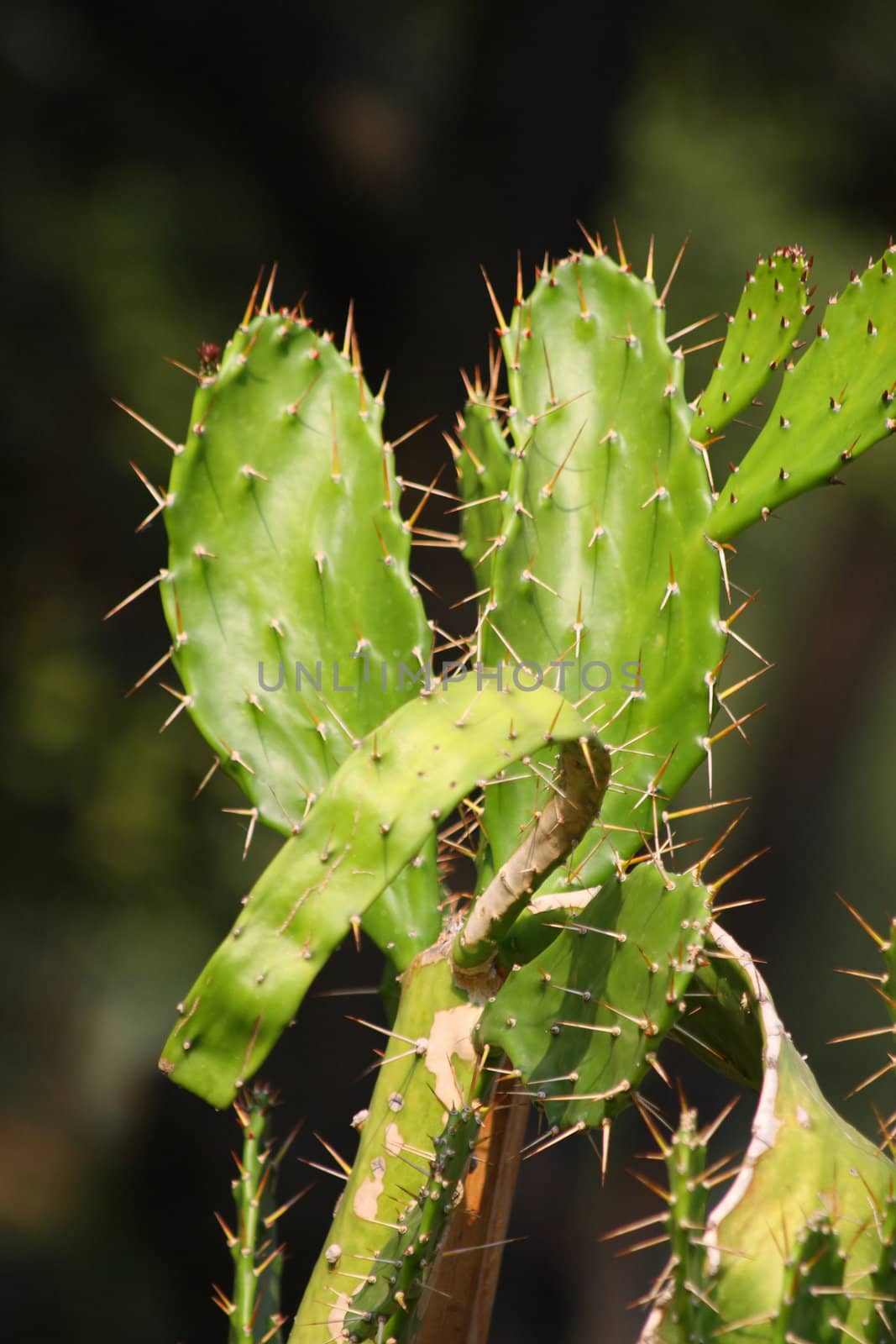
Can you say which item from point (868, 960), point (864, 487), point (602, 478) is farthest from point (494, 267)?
point (868, 960)

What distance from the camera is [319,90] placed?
2854 millimetres

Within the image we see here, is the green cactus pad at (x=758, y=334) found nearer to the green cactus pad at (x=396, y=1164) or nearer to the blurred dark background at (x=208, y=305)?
the green cactus pad at (x=396, y=1164)

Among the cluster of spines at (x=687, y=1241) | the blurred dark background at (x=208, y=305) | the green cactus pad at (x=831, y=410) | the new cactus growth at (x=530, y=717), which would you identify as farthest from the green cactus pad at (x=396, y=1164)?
the blurred dark background at (x=208, y=305)

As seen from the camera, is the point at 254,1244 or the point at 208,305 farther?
the point at 208,305

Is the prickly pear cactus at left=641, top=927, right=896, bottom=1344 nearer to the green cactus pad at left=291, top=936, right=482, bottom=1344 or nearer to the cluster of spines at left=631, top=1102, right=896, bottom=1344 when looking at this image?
the cluster of spines at left=631, top=1102, right=896, bottom=1344

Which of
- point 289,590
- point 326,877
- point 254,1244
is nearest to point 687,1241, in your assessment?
point 326,877

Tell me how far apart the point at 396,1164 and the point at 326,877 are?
25 centimetres

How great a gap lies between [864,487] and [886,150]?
829 millimetres

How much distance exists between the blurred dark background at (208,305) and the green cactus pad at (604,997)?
1719 mm

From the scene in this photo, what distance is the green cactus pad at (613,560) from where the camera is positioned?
862mm

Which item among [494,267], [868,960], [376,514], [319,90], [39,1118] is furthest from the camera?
[868,960]

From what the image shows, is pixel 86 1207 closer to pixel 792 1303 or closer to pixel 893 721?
pixel 792 1303

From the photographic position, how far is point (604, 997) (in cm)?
77

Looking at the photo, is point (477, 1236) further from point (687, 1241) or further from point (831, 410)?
point (831, 410)
